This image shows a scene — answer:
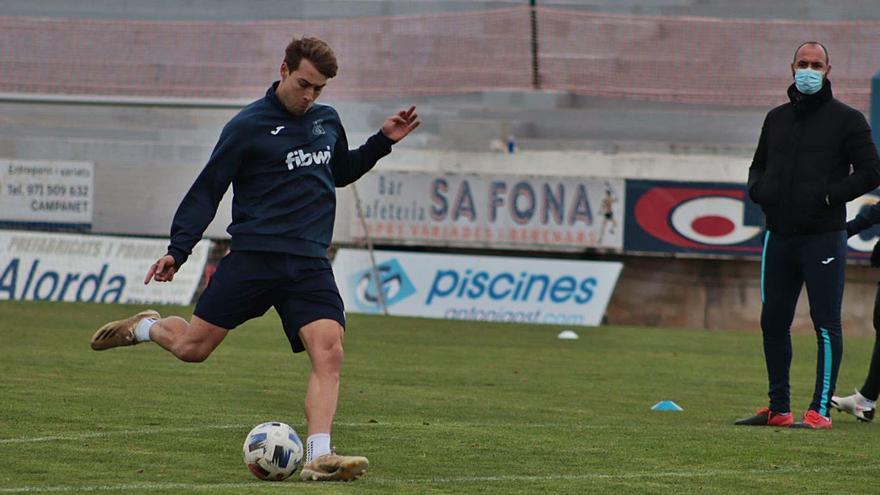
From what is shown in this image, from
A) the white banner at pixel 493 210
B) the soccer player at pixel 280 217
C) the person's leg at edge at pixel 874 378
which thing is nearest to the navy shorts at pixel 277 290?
the soccer player at pixel 280 217

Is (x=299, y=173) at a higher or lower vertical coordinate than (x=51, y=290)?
higher

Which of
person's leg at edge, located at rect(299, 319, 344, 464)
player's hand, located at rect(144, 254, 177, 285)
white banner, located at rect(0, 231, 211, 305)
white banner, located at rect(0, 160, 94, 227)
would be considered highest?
player's hand, located at rect(144, 254, 177, 285)

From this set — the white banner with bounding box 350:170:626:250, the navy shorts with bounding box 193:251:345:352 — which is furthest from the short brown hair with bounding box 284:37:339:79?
the white banner with bounding box 350:170:626:250

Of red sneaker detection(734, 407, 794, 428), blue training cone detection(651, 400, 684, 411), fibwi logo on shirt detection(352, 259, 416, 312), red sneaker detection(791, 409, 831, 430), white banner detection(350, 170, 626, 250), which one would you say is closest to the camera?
red sneaker detection(791, 409, 831, 430)

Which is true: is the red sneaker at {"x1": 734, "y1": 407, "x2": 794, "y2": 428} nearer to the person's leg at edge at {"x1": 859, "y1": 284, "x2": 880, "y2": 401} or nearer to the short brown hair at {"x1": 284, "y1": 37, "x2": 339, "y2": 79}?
the person's leg at edge at {"x1": 859, "y1": 284, "x2": 880, "y2": 401}

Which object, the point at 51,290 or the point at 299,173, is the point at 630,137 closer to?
the point at 51,290

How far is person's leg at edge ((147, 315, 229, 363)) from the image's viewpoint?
778cm

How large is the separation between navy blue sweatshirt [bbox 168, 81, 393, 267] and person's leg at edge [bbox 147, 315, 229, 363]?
0.37m

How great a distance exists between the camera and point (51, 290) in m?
24.6

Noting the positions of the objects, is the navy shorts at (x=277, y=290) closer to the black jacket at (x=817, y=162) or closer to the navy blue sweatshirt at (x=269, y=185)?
the navy blue sweatshirt at (x=269, y=185)

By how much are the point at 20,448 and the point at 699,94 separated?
21.2 metres

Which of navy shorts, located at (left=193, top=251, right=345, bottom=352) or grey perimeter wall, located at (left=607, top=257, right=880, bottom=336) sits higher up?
navy shorts, located at (left=193, top=251, right=345, bottom=352)

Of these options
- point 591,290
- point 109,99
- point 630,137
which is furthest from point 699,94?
point 109,99

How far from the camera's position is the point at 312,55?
7.41 meters
